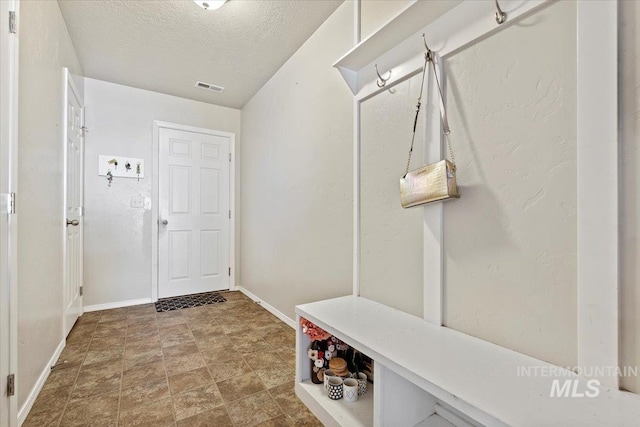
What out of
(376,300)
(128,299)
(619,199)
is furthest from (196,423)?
(128,299)

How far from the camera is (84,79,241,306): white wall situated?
3092 mm

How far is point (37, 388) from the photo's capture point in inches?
64.4

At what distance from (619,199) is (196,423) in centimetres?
187

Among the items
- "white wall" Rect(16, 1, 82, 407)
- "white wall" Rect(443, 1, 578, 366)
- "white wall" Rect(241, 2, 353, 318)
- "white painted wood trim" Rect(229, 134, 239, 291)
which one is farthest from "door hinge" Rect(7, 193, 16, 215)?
"white painted wood trim" Rect(229, 134, 239, 291)

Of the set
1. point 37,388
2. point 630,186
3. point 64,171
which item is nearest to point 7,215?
point 37,388

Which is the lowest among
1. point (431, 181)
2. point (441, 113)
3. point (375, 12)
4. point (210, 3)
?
point (431, 181)

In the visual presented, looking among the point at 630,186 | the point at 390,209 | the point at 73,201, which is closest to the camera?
the point at 630,186

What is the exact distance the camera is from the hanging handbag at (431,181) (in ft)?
3.91

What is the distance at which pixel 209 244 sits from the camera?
3.75m

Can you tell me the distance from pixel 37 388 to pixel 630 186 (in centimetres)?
276

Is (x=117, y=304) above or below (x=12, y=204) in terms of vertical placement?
below

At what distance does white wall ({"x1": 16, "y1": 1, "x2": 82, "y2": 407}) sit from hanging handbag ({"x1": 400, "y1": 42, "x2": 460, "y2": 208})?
1876 millimetres

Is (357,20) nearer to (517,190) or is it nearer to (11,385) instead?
(517,190)

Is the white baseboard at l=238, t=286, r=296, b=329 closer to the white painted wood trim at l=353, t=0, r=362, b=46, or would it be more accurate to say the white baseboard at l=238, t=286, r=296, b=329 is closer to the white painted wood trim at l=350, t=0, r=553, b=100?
the white painted wood trim at l=350, t=0, r=553, b=100
